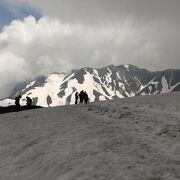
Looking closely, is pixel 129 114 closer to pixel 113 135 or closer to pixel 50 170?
pixel 113 135

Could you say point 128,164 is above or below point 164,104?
below

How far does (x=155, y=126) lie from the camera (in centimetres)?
2098

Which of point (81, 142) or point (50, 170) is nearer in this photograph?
point (50, 170)

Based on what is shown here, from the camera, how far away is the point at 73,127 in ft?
79.0

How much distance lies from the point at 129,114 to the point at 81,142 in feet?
26.3

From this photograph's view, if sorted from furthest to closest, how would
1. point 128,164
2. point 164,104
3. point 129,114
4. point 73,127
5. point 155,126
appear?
point 164,104 → point 129,114 → point 73,127 → point 155,126 → point 128,164

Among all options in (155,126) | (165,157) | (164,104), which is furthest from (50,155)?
(164,104)

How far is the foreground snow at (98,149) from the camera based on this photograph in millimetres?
13784

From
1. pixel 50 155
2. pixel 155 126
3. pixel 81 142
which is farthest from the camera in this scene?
pixel 155 126

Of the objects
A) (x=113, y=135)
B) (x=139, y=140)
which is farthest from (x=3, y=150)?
(x=139, y=140)

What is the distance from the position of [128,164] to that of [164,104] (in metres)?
17.4

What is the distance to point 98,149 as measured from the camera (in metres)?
16.8

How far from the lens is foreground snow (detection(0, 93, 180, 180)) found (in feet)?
45.2

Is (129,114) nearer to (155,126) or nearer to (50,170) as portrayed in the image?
(155,126)
